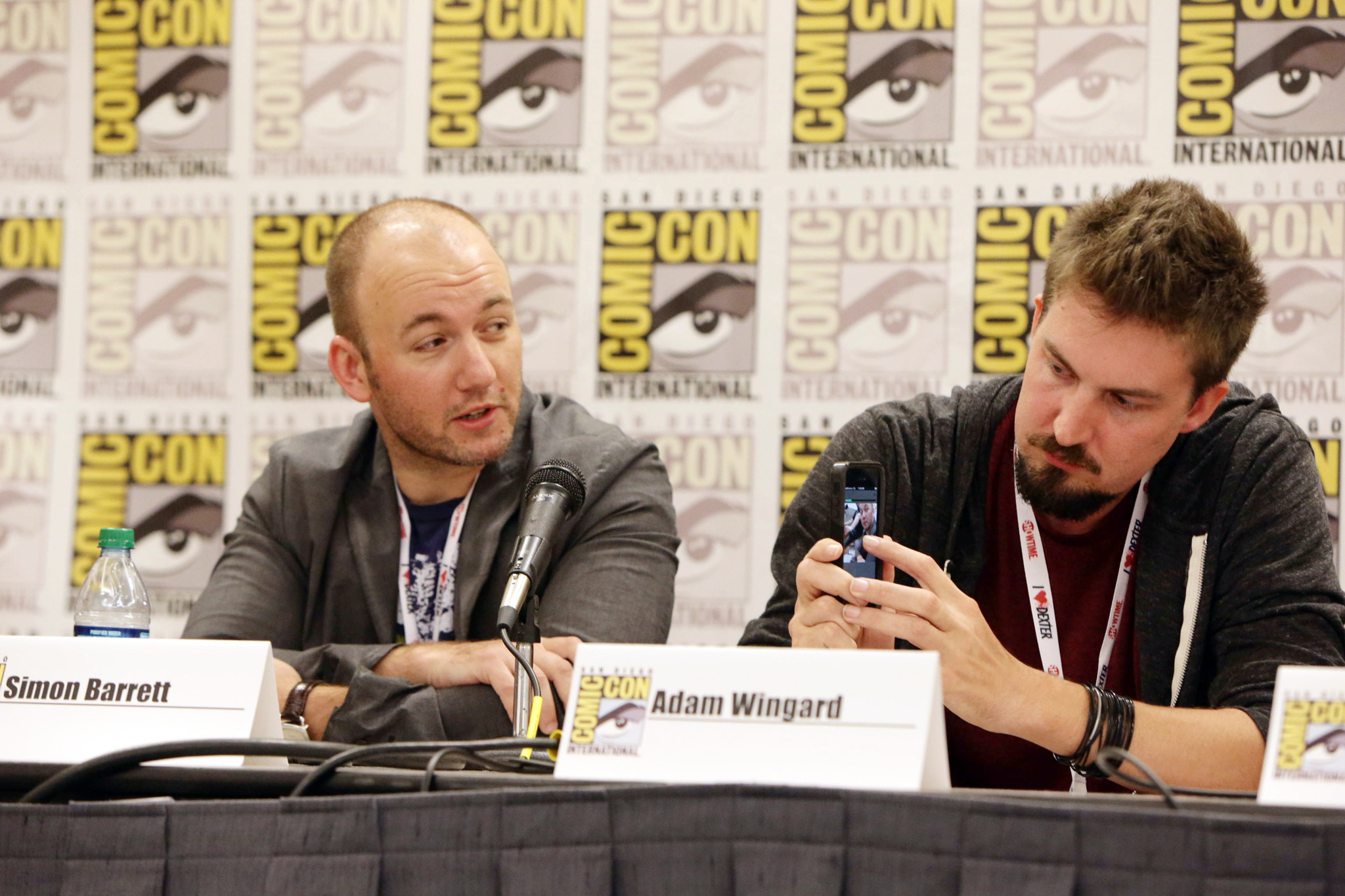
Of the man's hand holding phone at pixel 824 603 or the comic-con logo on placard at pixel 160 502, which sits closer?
the man's hand holding phone at pixel 824 603

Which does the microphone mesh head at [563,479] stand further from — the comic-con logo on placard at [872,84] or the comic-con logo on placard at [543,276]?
the comic-con logo on placard at [872,84]

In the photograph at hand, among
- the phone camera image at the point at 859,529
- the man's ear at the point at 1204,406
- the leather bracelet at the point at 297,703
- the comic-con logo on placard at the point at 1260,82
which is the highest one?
the comic-con logo on placard at the point at 1260,82

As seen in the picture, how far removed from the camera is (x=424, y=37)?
2668 millimetres

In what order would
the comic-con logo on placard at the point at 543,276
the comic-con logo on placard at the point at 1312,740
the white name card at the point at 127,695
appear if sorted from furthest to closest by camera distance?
the comic-con logo on placard at the point at 543,276, the white name card at the point at 127,695, the comic-con logo on placard at the point at 1312,740

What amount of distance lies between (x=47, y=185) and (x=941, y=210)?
190 centimetres

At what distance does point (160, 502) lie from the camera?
271 centimetres

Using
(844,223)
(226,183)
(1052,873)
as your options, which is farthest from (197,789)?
(226,183)

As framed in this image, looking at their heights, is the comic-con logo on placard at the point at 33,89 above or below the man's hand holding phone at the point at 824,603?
above

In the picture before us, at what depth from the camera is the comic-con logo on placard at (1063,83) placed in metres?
2.39

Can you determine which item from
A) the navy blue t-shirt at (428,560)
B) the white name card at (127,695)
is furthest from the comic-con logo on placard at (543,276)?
the white name card at (127,695)

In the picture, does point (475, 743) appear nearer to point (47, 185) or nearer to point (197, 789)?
point (197, 789)

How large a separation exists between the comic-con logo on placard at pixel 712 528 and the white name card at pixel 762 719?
5.32 ft

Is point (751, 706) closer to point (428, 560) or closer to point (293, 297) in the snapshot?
point (428, 560)

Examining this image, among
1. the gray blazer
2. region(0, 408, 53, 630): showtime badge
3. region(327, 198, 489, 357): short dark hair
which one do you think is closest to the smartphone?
the gray blazer
